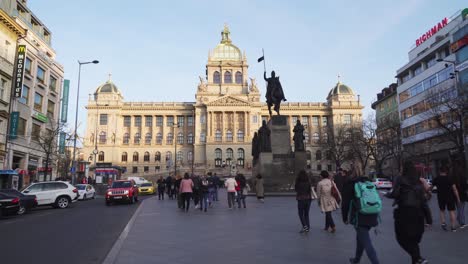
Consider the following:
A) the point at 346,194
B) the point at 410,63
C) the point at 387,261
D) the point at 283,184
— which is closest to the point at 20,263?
the point at 346,194

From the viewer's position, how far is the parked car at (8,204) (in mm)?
16772

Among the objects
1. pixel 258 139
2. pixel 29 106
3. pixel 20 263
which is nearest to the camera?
pixel 20 263

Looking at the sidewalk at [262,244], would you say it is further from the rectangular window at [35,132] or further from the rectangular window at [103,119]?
the rectangular window at [103,119]

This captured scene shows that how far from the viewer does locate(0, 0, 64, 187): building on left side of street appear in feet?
119

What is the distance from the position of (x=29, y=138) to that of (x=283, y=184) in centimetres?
2880

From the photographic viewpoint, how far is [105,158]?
9412cm

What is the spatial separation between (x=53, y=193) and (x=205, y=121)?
238ft

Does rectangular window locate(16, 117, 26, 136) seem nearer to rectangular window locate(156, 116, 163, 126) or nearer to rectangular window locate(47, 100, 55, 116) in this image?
rectangular window locate(47, 100, 55, 116)

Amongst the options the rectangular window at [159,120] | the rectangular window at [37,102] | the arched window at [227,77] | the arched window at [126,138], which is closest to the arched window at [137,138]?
the arched window at [126,138]

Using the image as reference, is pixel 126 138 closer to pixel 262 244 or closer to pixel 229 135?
pixel 229 135

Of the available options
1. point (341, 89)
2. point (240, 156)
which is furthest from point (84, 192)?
point (341, 89)

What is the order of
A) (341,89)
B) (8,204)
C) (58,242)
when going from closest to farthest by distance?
(58,242)
(8,204)
(341,89)

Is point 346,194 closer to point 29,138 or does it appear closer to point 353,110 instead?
point 29,138

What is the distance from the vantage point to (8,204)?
16984 mm
